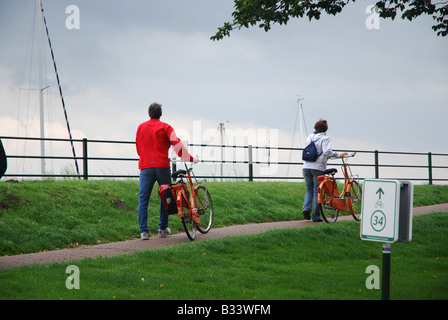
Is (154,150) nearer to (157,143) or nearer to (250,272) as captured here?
(157,143)

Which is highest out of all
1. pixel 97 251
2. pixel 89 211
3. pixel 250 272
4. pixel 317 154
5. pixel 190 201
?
pixel 317 154

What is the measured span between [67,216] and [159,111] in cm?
335

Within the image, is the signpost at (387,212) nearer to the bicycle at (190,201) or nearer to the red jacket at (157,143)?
the bicycle at (190,201)

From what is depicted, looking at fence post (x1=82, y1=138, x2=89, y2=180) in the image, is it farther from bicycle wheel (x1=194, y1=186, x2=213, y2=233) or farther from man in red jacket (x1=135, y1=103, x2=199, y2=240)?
man in red jacket (x1=135, y1=103, x2=199, y2=240)

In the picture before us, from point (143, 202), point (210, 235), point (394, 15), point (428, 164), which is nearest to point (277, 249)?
point (210, 235)

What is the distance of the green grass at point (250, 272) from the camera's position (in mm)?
5930

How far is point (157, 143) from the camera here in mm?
9352

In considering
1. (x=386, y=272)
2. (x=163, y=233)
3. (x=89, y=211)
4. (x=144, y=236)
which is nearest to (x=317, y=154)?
(x=163, y=233)

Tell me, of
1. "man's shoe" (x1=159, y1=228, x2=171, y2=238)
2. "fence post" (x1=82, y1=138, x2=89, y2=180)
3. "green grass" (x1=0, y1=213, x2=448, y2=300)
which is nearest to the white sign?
"green grass" (x1=0, y1=213, x2=448, y2=300)

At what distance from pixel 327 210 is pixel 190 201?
163 inches

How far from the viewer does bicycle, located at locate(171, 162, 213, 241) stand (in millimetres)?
9280

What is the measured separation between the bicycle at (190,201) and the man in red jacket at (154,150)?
26cm
